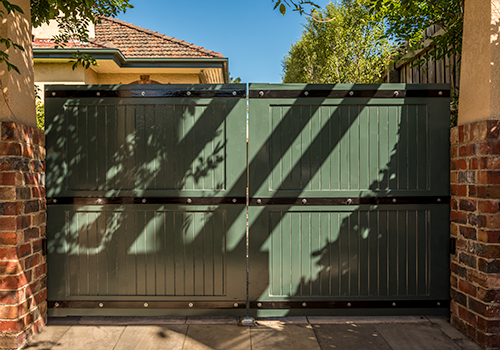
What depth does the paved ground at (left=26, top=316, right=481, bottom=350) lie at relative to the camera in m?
2.13

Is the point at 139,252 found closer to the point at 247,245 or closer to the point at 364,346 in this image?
the point at 247,245

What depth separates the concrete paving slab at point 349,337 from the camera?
6.93 ft

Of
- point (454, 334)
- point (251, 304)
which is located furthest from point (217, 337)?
point (454, 334)

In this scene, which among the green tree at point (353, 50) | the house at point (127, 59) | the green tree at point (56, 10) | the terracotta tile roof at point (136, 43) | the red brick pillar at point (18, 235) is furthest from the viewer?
the green tree at point (353, 50)

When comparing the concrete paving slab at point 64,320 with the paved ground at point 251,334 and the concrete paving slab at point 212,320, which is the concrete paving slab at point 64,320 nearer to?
the paved ground at point 251,334

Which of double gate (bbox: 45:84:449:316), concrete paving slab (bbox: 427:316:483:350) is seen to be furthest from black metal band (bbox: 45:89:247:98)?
concrete paving slab (bbox: 427:316:483:350)

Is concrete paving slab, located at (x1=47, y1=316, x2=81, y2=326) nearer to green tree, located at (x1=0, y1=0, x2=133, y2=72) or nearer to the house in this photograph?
green tree, located at (x1=0, y1=0, x2=133, y2=72)

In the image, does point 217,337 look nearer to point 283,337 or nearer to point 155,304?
point 283,337

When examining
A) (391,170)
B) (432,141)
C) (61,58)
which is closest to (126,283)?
(391,170)

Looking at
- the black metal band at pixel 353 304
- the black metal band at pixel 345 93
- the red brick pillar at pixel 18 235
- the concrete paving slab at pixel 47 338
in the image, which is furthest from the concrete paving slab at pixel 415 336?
the red brick pillar at pixel 18 235

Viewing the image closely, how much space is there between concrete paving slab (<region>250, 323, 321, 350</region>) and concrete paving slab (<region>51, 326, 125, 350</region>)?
97cm

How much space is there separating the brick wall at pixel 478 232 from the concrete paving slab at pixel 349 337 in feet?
2.14

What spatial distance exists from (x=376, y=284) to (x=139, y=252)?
6.13 ft

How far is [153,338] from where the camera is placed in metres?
2.22
